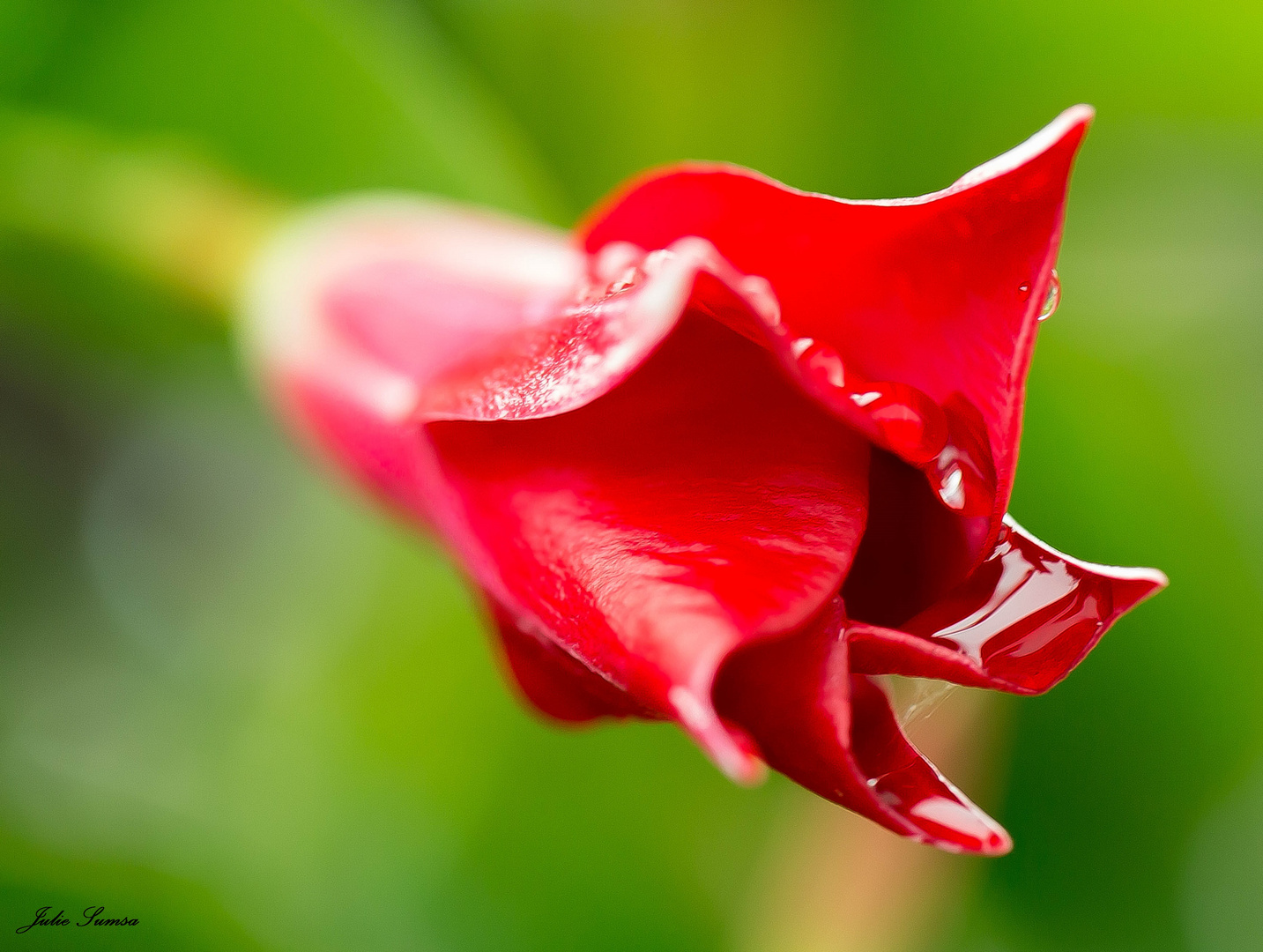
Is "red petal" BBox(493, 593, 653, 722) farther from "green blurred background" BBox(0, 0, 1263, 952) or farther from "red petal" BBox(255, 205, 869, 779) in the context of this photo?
"green blurred background" BBox(0, 0, 1263, 952)

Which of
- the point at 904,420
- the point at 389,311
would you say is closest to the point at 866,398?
the point at 904,420

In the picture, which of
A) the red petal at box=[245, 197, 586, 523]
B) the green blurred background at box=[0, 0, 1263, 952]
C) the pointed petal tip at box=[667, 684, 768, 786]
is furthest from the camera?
the green blurred background at box=[0, 0, 1263, 952]

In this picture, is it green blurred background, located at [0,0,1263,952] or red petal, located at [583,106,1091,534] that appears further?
green blurred background, located at [0,0,1263,952]

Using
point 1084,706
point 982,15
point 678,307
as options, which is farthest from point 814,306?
point 982,15

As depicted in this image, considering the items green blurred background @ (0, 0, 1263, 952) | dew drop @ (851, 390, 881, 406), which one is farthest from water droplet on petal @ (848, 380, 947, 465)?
green blurred background @ (0, 0, 1263, 952)

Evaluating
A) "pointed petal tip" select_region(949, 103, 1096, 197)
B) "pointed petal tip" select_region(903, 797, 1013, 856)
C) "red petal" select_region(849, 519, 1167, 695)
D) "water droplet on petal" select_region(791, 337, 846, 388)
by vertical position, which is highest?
"pointed petal tip" select_region(949, 103, 1096, 197)

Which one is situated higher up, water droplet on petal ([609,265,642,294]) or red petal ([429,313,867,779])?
water droplet on petal ([609,265,642,294])

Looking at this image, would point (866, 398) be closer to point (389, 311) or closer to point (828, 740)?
point (828, 740)
